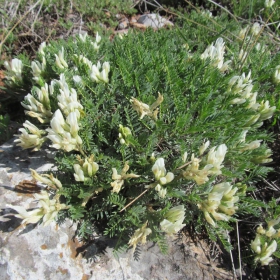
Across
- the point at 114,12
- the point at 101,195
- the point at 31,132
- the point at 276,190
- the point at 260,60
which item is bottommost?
the point at 101,195

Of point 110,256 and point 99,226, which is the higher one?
point 99,226

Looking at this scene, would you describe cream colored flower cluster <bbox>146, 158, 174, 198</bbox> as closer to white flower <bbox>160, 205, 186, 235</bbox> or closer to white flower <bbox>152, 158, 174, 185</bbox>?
white flower <bbox>152, 158, 174, 185</bbox>

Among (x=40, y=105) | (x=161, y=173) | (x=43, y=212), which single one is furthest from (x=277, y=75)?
(x=43, y=212)

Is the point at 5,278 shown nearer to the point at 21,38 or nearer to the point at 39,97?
the point at 39,97

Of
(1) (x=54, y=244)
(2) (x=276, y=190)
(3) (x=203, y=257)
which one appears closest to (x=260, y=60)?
(2) (x=276, y=190)

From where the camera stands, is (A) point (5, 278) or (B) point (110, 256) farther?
(B) point (110, 256)

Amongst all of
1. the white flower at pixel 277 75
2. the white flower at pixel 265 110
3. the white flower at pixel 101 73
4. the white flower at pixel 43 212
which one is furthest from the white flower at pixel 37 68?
the white flower at pixel 277 75
